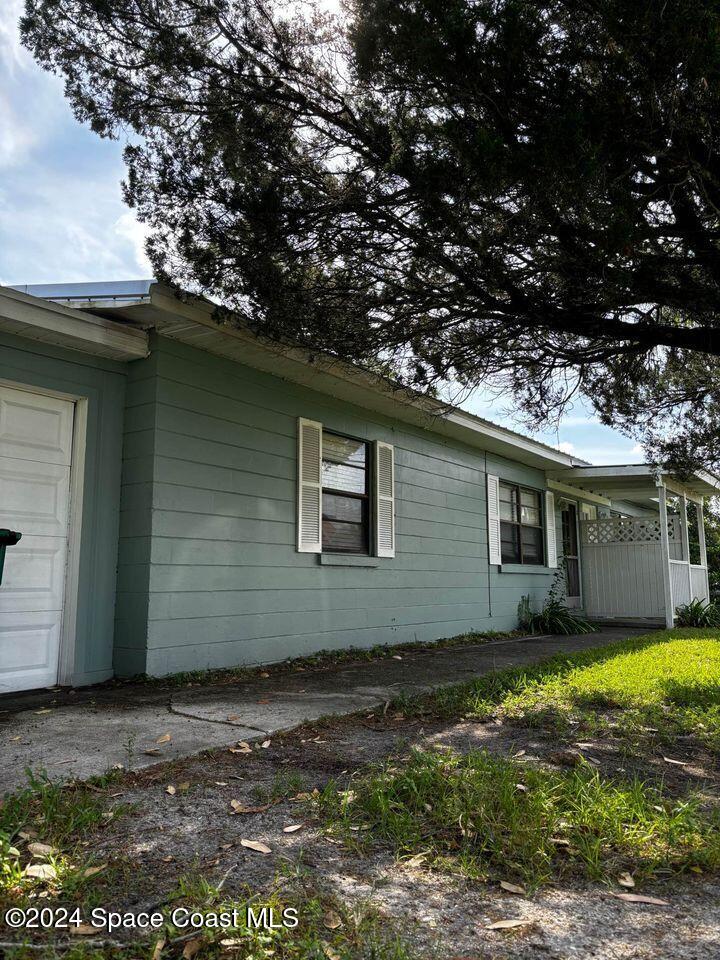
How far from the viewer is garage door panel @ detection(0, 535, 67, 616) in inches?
215

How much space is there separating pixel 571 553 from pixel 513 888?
44.1ft

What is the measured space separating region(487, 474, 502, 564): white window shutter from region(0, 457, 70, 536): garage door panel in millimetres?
7373

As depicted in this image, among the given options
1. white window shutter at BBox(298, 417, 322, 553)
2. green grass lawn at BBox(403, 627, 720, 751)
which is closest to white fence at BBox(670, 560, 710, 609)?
green grass lawn at BBox(403, 627, 720, 751)

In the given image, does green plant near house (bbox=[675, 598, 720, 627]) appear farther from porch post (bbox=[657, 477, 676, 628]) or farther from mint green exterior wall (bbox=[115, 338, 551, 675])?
mint green exterior wall (bbox=[115, 338, 551, 675])

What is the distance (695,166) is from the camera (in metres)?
4.54

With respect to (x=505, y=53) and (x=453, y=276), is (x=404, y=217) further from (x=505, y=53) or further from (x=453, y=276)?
(x=505, y=53)

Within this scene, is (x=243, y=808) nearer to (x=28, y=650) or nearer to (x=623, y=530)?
(x=28, y=650)

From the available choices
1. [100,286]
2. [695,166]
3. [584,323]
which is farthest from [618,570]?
[100,286]

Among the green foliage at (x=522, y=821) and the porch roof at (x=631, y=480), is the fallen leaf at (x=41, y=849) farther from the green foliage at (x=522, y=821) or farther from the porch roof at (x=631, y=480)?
the porch roof at (x=631, y=480)

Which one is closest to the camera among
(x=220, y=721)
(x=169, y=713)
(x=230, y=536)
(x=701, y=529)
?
(x=220, y=721)

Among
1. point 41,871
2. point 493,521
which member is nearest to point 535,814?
point 41,871

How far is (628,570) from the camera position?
13.6 m

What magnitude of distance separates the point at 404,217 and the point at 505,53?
1308mm

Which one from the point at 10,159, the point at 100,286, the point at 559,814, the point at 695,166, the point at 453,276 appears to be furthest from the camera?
the point at 10,159
